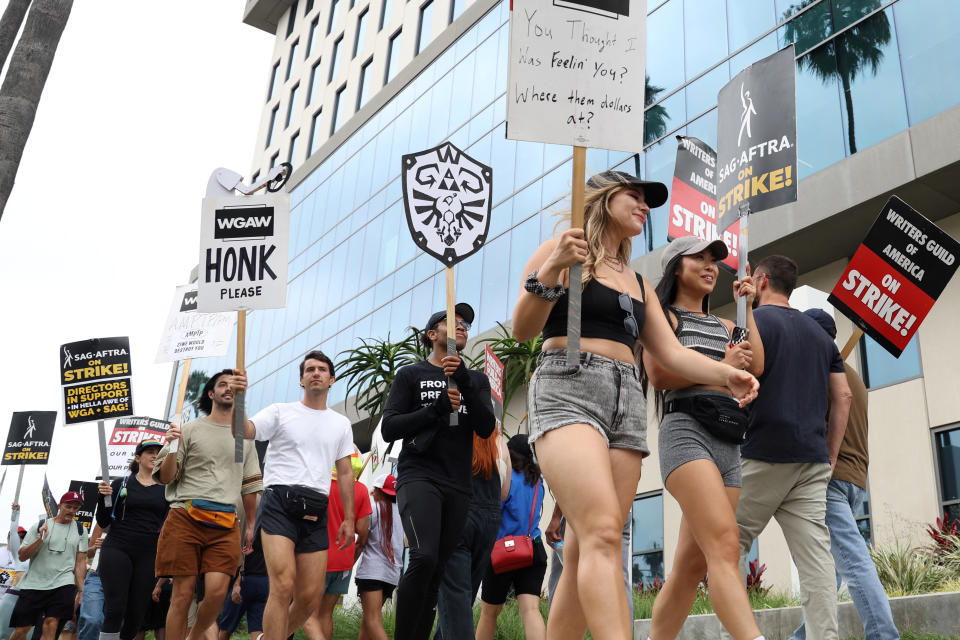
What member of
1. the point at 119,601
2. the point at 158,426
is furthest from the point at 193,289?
the point at 119,601

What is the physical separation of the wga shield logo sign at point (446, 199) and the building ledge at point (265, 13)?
3801 centimetres

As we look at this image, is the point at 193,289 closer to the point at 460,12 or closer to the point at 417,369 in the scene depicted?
the point at 417,369

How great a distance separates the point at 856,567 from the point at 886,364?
896 centimetres

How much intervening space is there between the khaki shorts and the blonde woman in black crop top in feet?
11.9

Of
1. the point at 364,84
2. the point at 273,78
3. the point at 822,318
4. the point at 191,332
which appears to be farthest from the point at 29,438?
the point at 273,78

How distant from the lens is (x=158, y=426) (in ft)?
44.3

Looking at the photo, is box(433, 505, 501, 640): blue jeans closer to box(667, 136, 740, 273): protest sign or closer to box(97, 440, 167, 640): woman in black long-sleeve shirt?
box(667, 136, 740, 273): protest sign

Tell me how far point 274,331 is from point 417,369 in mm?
28702

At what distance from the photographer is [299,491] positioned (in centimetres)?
626

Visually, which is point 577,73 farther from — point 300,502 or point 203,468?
point 203,468

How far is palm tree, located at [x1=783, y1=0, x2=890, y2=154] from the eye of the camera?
13312 millimetres

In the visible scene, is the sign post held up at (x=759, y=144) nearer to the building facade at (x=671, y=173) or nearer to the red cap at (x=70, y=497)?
the building facade at (x=671, y=173)

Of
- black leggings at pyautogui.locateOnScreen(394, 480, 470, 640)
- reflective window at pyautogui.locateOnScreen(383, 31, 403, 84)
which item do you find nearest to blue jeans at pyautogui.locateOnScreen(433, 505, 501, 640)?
black leggings at pyautogui.locateOnScreen(394, 480, 470, 640)

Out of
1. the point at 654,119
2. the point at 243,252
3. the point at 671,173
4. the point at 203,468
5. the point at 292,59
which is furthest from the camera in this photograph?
the point at 292,59
